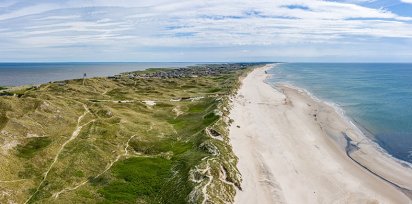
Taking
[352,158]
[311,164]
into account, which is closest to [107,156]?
[311,164]

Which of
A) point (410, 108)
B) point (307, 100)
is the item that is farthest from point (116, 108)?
point (410, 108)

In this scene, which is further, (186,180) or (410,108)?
(410,108)

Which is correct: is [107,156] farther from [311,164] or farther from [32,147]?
[311,164]

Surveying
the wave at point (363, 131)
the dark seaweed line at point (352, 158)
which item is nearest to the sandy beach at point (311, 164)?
the dark seaweed line at point (352, 158)

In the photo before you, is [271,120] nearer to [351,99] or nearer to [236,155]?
[236,155]

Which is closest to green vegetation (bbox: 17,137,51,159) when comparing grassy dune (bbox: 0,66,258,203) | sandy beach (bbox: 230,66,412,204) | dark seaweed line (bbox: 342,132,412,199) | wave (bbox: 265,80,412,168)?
grassy dune (bbox: 0,66,258,203)

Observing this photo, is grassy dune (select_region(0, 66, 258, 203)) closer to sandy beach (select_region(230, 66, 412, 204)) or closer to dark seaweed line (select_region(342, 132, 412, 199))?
sandy beach (select_region(230, 66, 412, 204))
